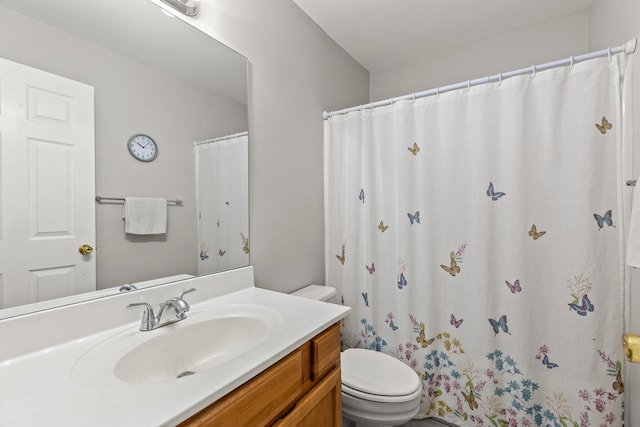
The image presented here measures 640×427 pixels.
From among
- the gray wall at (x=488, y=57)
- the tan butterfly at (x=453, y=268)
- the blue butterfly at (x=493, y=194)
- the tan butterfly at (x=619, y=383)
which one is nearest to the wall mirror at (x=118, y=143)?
the tan butterfly at (x=453, y=268)

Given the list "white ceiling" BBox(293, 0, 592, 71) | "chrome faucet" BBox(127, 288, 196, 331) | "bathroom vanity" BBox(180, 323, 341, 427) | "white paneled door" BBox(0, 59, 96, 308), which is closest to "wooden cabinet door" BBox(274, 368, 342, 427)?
"bathroom vanity" BBox(180, 323, 341, 427)

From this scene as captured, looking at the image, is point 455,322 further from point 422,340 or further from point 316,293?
point 316,293

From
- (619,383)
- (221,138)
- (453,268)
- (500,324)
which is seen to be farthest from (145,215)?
(619,383)

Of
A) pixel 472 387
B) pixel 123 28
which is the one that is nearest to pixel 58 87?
→ pixel 123 28

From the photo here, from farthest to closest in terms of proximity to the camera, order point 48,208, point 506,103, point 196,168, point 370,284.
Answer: point 370,284
point 506,103
point 196,168
point 48,208

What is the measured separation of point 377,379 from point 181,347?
0.91 m

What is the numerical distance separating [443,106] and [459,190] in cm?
46

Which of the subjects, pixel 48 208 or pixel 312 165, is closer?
pixel 48 208

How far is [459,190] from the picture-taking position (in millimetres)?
1512

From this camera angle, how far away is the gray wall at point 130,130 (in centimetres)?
81

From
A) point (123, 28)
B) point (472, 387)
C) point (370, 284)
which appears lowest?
point (472, 387)

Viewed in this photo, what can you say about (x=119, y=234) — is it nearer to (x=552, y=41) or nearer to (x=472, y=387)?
(x=472, y=387)

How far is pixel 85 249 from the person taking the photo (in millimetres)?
877

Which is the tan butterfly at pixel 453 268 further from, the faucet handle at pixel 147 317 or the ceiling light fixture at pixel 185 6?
the ceiling light fixture at pixel 185 6
